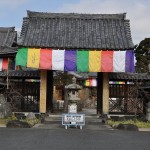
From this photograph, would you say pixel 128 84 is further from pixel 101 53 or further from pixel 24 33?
pixel 24 33

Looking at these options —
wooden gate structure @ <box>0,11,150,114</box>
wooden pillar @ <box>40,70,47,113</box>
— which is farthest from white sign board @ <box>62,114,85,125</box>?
wooden pillar @ <box>40,70,47,113</box>

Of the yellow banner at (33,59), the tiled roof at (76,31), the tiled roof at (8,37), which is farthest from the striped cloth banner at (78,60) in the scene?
the tiled roof at (8,37)

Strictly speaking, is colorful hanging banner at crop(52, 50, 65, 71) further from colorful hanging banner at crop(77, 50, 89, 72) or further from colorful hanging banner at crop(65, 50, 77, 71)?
colorful hanging banner at crop(77, 50, 89, 72)

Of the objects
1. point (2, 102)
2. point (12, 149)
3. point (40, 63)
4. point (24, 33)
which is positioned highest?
point (24, 33)

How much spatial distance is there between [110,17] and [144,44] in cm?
1903

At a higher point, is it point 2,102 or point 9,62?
point 9,62

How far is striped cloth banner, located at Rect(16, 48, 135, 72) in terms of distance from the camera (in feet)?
91.0

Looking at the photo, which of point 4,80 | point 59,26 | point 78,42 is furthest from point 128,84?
point 4,80

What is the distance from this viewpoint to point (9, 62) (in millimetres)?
32750

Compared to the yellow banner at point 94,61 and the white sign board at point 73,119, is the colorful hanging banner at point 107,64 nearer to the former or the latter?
the yellow banner at point 94,61

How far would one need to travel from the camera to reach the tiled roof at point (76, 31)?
28.9 metres

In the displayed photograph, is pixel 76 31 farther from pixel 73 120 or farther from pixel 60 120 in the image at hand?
pixel 73 120

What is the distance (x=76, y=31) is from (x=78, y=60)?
3729 mm

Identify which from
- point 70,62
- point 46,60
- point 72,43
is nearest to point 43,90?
point 46,60
